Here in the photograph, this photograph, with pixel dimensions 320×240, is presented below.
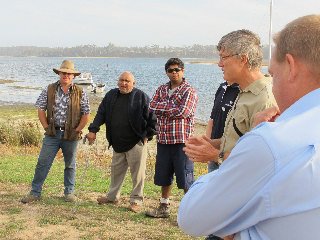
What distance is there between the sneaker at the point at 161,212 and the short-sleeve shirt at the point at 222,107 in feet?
7.76

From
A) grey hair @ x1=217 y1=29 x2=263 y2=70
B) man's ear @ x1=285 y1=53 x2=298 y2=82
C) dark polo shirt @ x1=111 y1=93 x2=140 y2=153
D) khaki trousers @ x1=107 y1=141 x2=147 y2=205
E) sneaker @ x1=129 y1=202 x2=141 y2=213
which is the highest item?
grey hair @ x1=217 y1=29 x2=263 y2=70

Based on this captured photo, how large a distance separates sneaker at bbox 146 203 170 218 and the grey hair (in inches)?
130

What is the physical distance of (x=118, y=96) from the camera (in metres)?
6.62

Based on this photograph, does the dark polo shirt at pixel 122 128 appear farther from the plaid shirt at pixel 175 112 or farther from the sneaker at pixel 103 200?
the sneaker at pixel 103 200

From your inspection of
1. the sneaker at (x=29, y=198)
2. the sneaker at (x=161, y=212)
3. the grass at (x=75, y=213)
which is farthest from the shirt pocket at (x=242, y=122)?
the sneaker at (x=29, y=198)

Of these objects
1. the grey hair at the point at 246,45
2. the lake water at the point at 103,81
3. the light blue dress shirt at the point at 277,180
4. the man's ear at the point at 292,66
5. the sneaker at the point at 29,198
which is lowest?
the lake water at the point at 103,81

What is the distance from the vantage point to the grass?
17.5 ft

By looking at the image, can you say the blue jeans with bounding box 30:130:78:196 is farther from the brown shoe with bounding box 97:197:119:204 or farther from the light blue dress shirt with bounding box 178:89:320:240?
the light blue dress shirt with bounding box 178:89:320:240

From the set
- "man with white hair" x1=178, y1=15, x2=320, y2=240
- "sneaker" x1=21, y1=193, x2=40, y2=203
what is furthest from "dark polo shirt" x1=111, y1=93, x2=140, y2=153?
"man with white hair" x1=178, y1=15, x2=320, y2=240

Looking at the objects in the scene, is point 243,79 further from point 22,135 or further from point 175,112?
point 22,135

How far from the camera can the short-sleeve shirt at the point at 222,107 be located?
386 cm

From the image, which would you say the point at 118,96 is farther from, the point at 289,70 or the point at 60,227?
the point at 289,70

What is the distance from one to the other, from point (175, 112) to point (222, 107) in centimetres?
201

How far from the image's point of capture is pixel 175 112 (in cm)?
591
